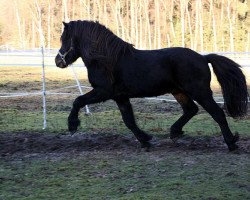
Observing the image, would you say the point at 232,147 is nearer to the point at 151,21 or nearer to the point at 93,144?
the point at 93,144

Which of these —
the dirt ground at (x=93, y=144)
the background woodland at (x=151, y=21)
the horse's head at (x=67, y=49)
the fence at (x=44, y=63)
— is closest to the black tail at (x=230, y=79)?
the dirt ground at (x=93, y=144)

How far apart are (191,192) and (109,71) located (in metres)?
2.76

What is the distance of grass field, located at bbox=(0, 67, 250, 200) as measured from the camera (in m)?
5.59

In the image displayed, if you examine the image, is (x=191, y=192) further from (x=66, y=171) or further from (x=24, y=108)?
(x=24, y=108)

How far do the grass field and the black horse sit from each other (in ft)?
1.71

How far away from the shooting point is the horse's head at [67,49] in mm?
8078

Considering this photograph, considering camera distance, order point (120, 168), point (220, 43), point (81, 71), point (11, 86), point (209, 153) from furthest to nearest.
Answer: point (220, 43) < point (81, 71) < point (11, 86) < point (209, 153) < point (120, 168)

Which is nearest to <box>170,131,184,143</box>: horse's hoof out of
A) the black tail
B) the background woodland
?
the black tail

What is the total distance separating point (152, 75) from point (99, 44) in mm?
1020

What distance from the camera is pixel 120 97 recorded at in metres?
7.86

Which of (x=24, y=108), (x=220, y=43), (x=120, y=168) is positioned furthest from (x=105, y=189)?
(x=220, y=43)

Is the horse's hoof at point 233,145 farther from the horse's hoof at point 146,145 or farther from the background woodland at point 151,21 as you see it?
the background woodland at point 151,21

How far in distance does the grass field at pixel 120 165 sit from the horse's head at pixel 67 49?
55.7 inches

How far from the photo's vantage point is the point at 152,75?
743cm
